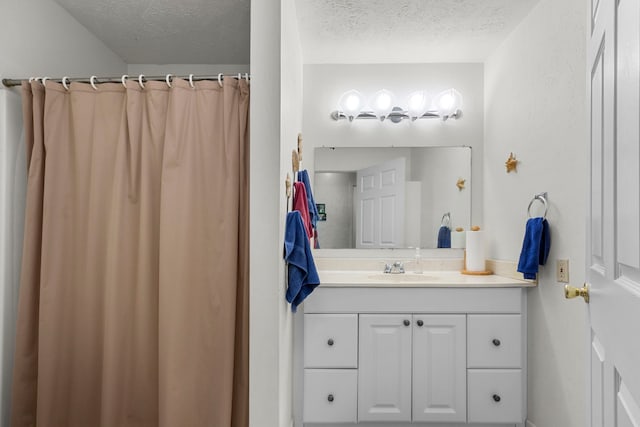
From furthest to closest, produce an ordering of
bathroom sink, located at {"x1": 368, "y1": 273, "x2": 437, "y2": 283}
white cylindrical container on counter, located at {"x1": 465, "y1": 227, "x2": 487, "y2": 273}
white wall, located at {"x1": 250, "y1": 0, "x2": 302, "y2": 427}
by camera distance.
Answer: white cylindrical container on counter, located at {"x1": 465, "y1": 227, "x2": 487, "y2": 273}, bathroom sink, located at {"x1": 368, "y1": 273, "x2": 437, "y2": 283}, white wall, located at {"x1": 250, "y1": 0, "x2": 302, "y2": 427}

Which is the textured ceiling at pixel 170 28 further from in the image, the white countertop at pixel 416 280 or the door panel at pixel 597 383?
the door panel at pixel 597 383

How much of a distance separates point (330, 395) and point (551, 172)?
5.58 ft

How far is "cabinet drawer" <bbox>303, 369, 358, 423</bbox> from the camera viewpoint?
2.23 meters

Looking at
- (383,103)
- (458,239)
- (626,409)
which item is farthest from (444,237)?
(626,409)

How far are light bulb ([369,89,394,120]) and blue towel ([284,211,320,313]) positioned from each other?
1.30 meters

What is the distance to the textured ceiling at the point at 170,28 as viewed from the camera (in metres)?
2.21

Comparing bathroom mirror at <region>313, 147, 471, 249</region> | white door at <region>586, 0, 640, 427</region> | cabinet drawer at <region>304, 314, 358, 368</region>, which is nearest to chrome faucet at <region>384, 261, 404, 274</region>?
bathroom mirror at <region>313, 147, 471, 249</region>

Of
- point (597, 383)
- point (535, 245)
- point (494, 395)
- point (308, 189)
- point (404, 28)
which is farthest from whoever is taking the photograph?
point (308, 189)

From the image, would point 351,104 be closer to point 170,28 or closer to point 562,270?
point 170,28

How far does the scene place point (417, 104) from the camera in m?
2.87

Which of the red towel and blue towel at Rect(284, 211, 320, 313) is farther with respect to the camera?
the red towel

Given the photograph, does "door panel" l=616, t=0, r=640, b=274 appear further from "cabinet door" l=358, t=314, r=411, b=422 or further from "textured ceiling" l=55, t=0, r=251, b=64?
"textured ceiling" l=55, t=0, r=251, b=64

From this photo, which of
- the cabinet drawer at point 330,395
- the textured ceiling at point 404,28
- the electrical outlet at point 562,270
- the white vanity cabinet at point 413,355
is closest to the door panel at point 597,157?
the electrical outlet at point 562,270

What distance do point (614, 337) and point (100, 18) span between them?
2.82 metres
